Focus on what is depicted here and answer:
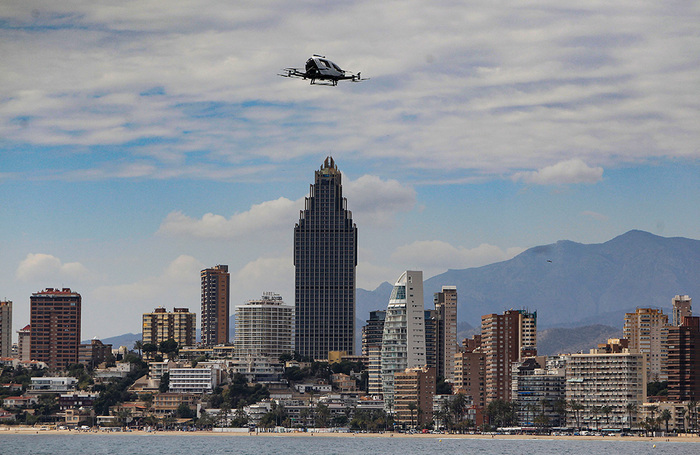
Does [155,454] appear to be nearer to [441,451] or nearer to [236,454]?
[236,454]

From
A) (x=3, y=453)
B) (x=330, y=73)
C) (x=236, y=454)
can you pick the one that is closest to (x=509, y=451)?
(x=236, y=454)

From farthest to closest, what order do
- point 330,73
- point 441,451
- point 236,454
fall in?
point 441,451 < point 236,454 < point 330,73

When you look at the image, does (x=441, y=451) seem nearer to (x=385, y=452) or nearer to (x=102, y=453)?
(x=385, y=452)

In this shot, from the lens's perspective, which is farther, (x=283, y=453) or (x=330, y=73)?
(x=283, y=453)

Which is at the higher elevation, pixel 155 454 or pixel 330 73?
pixel 330 73

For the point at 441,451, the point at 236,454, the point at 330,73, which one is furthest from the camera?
the point at 441,451

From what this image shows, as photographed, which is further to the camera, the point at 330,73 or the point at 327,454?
the point at 327,454

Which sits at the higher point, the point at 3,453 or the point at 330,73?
the point at 330,73

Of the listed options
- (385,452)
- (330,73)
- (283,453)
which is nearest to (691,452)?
(385,452)

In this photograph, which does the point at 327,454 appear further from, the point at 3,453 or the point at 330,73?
the point at 330,73
